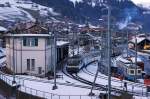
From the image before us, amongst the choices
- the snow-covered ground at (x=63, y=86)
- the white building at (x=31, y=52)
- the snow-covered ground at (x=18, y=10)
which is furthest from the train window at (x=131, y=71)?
the snow-covered ground at (x=18, y=10)

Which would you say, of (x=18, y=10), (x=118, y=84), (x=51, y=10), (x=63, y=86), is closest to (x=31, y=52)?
(x=63, y=86)

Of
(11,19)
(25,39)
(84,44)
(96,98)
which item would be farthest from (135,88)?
(11,19)

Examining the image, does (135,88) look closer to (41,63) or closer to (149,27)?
(41,63)

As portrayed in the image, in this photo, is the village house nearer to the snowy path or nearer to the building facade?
the building facade

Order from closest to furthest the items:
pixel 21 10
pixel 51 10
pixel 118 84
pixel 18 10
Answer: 1. pixel 118 84
2. pixel 18 10
3. pixel 21 10
4. pixel 51 10

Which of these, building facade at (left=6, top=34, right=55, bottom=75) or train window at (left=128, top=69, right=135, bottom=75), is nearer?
train window at (left=128, top=69, right=135, bottom=75)

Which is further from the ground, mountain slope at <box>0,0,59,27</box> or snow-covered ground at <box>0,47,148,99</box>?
snow-covered ground at <box>0,47,148,99</box>

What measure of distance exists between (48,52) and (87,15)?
13736cm

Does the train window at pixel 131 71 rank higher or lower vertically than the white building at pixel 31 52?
lower

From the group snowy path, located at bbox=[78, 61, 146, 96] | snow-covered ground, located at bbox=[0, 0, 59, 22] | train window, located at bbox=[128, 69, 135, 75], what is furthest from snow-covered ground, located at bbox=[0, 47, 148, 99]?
snow-covered ground, located at bbox=[0, 0, 59, 22]

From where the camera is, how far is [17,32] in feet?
116

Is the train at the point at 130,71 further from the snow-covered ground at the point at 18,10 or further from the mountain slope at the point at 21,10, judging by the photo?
the snow-covered ground at the point at 18,10

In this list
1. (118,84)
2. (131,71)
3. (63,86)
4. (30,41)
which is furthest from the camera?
(30,41)

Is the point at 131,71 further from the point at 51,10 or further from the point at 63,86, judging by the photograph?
the point at 51,10
